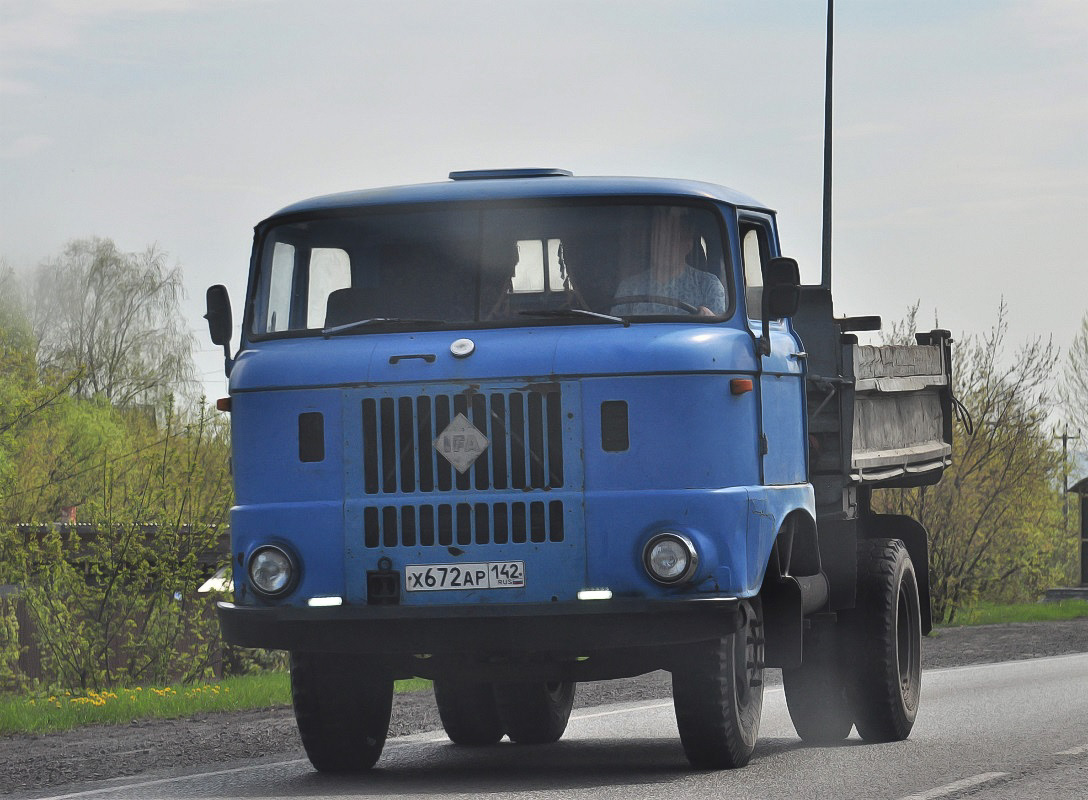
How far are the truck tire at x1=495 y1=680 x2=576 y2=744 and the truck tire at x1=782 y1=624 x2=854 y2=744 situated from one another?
4.55 feet

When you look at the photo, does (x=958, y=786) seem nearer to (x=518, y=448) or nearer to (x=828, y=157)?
(x=518, y=448)

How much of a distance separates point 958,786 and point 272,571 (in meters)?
3.25

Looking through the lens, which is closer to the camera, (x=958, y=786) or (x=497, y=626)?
(x=497, y=626)

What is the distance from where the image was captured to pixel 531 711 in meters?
11.1

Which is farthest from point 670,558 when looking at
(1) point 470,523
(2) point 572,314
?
(2) point 572,314

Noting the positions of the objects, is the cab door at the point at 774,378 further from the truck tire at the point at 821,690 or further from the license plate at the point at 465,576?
the truck tire at the point at 821,690

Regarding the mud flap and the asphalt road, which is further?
the mud flap

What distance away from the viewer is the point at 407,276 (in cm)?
Result: 893

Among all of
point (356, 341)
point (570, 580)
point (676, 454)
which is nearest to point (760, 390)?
point (676, 454)

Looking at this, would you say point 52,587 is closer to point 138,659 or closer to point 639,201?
point 138,659

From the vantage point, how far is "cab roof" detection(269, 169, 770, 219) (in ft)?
29.0

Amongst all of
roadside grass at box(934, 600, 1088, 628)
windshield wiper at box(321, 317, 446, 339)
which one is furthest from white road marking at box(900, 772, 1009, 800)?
roadside grass at box(934, 600, 1088, 628)

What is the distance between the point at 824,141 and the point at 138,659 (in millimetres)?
10630

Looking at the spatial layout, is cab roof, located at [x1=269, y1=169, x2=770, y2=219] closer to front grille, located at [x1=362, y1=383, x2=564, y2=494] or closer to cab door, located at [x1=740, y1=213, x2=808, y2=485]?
cab door, located at [x1=740, y1=213, x2=808, y2=485]
